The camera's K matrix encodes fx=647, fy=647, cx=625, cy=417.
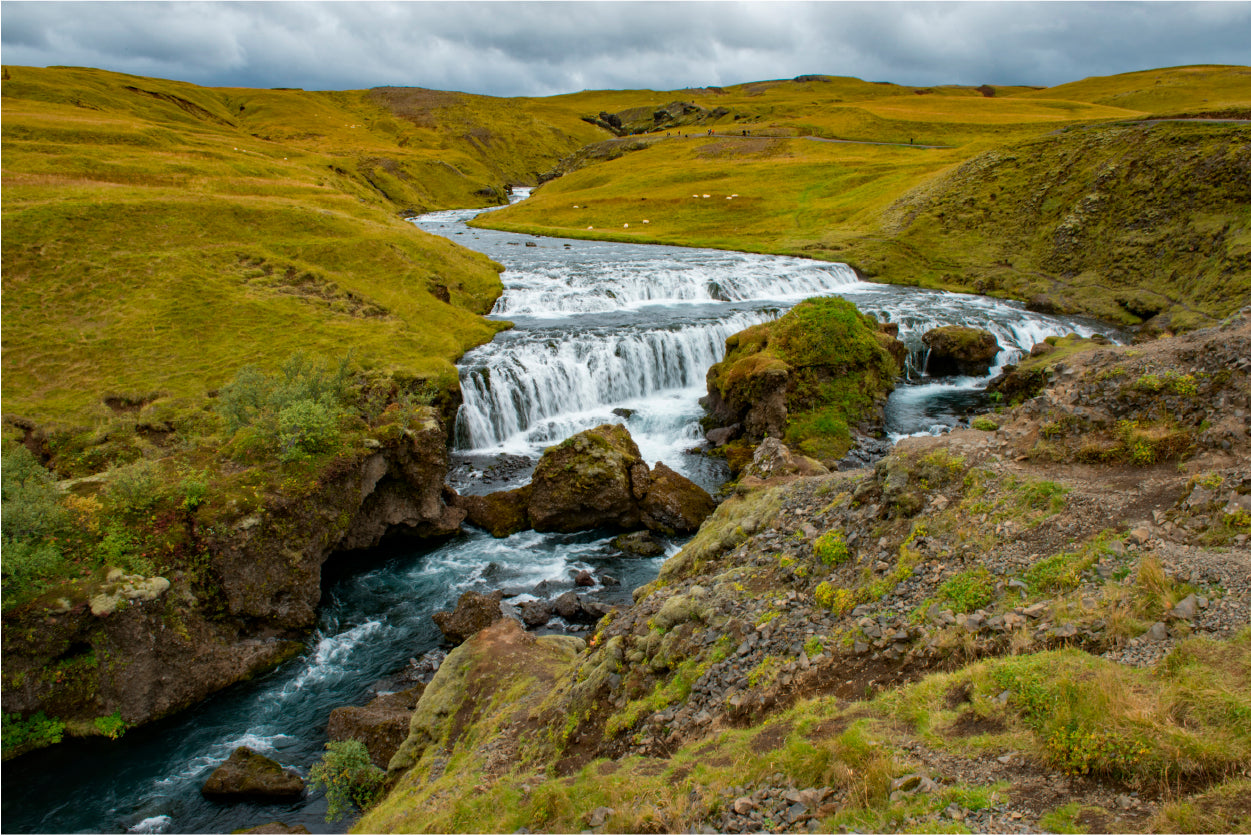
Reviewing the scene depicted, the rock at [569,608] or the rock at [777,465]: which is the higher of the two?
the rock at [777,465]

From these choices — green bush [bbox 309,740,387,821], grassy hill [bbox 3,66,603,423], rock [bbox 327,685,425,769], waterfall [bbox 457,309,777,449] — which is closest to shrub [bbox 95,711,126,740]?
rock [bbox 327,685,425,769]

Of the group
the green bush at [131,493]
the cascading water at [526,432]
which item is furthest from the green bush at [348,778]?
the green bush at [131,493]

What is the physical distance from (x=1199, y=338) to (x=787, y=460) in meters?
9.25

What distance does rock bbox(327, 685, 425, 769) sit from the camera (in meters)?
15.1

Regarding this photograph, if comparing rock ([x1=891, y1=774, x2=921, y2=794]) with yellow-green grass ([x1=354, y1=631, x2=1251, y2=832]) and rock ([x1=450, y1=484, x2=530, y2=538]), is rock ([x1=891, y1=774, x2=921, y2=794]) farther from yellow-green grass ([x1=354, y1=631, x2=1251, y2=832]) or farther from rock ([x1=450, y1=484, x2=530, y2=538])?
rock ([x1=450, y1=484, x2=530, y2=538])

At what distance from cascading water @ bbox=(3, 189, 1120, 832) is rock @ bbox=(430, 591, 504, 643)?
75 cm

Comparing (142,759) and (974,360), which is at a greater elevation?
(974,360)

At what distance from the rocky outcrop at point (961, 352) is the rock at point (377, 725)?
123 ft

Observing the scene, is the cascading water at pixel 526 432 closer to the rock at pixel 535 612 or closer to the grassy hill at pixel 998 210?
the rock at pixel 535 612

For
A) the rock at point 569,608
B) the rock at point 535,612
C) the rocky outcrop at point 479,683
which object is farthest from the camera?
the rock at point 569,608

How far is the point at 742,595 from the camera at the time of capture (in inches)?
442

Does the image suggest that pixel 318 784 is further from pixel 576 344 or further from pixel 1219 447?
pixel 576 344

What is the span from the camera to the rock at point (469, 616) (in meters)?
19.7

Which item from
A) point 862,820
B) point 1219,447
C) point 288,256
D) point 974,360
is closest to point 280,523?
point 862,820
